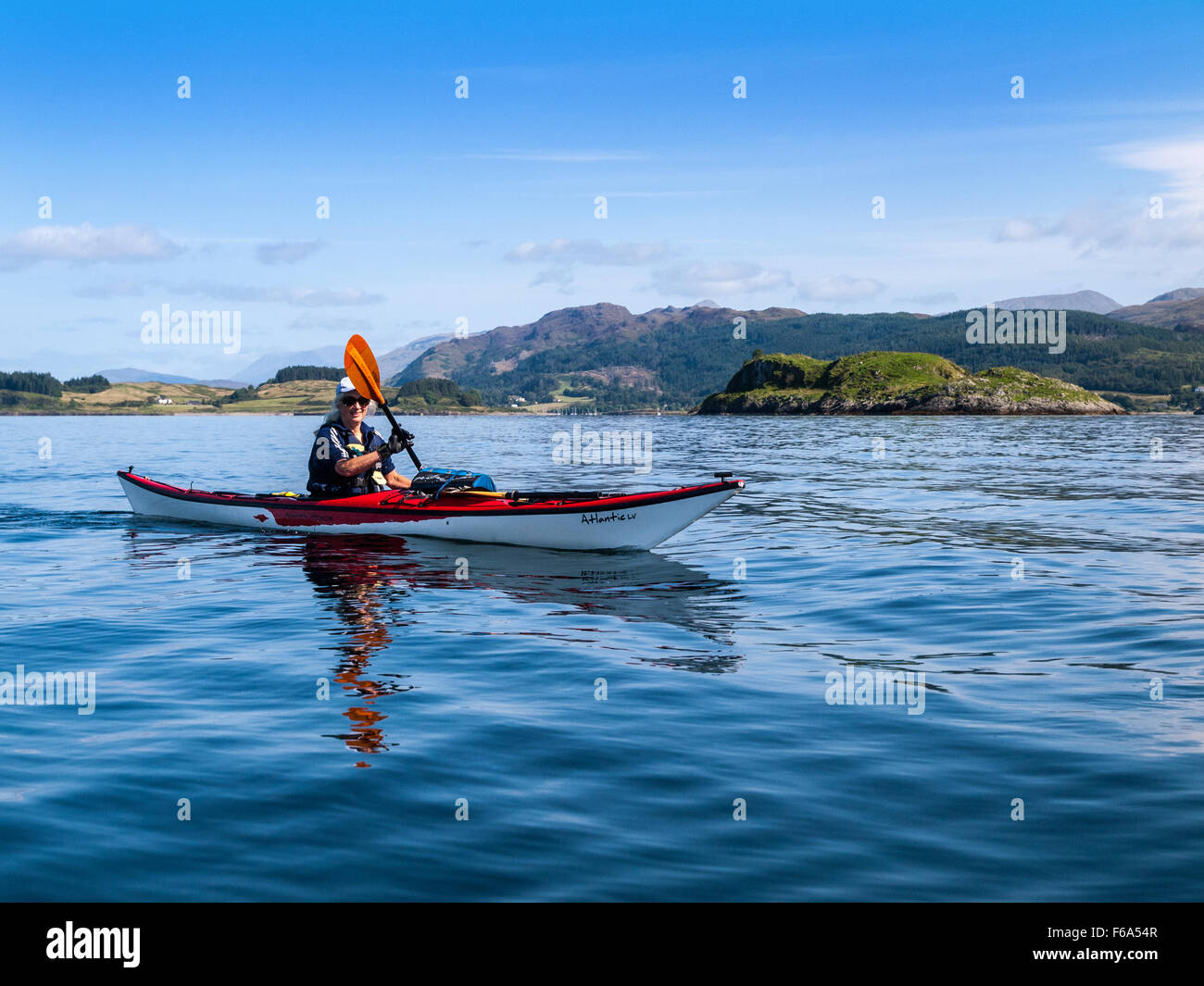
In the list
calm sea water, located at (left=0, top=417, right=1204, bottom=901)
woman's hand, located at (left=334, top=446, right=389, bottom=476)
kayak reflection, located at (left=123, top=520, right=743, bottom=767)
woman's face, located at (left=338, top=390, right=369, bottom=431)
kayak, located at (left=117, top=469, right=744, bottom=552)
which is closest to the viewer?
calm sea water, located at (left=0, top=417, right=1204, bottom=901)

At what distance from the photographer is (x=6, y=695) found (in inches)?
368

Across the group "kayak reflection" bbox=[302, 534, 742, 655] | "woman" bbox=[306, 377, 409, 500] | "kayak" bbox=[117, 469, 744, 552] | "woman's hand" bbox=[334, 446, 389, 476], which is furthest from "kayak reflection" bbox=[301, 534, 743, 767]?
"woman's hand" bbox=[334, 446, 389, 476]

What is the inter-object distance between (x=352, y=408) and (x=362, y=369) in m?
2.05

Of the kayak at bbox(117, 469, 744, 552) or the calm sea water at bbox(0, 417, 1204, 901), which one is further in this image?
the kayak at bbox(117, 469, 744, 552)

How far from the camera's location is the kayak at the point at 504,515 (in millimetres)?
16969

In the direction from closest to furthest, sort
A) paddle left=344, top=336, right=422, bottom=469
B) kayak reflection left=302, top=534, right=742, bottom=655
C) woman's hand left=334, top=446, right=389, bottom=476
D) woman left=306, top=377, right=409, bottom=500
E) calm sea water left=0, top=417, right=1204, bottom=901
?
calm sea water left=0, top=417, right=1204, bottom=901, kayak reflection left=302, top=534, right=742, bottom=655, woman left=306, top=377, right=409, bottom=500, woman's hand left=334, top=446, right=389, bottom=476, paddle left=344, top=336, right=422, bottom=469

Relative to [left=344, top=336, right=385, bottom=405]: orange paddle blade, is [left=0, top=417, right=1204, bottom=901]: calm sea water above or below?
below

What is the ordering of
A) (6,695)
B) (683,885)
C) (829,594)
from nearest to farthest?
(683,885)
(6,695)
(829,594)

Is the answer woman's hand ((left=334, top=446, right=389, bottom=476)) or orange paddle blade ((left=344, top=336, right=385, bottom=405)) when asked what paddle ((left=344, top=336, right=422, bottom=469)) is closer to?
orange paddle blade ((left=344, top=336, right=385, bottom=405))

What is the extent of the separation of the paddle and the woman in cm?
34

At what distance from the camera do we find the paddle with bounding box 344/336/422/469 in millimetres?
19516
